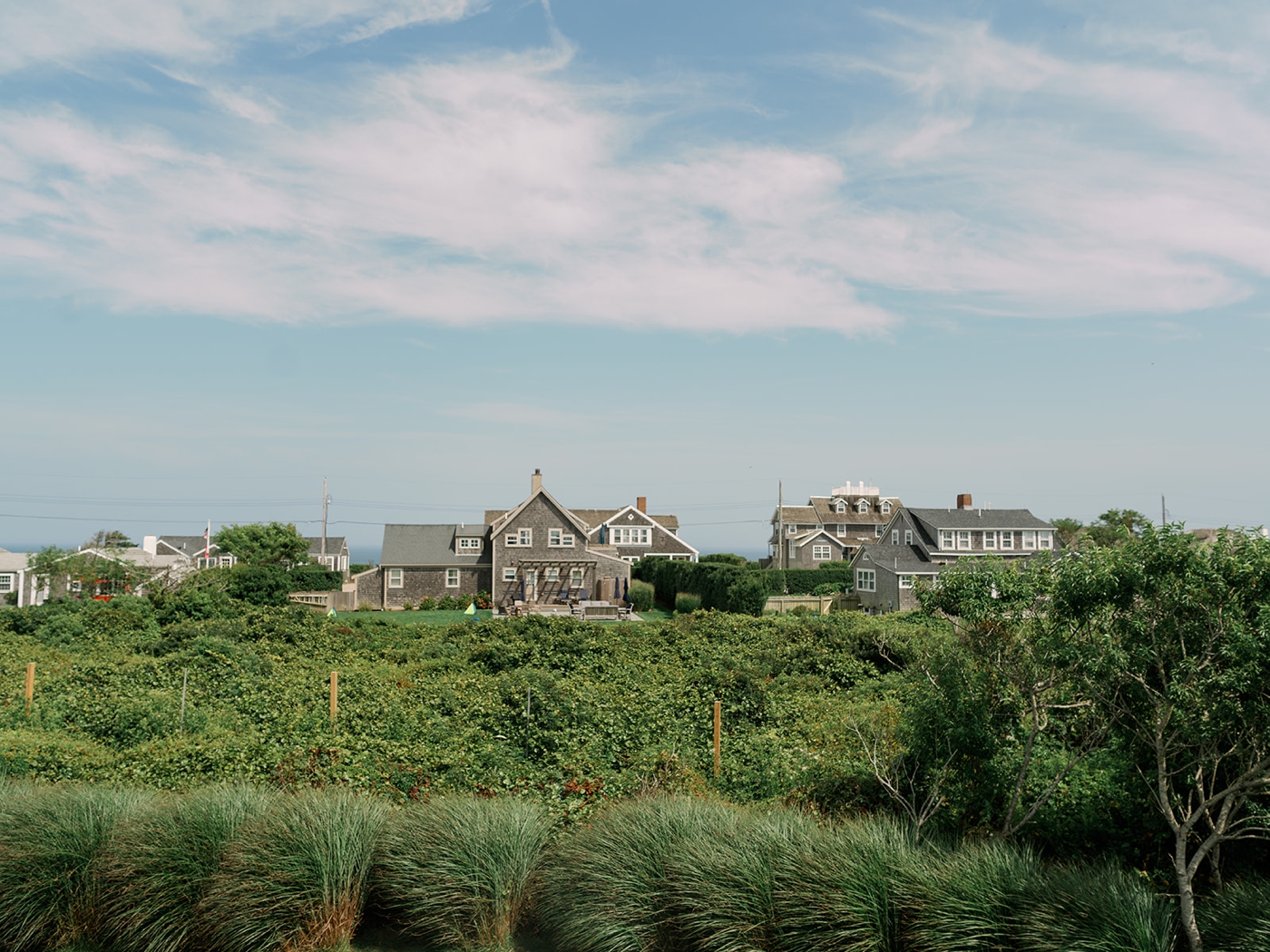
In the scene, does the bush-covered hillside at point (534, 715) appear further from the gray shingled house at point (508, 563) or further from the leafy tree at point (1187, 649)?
the gray shingled house at point (508, 563)

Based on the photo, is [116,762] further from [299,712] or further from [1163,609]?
[1163,609]

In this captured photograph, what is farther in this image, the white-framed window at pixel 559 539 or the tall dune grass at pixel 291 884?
the white-framed window at pixel 559 539

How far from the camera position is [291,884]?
7547mm

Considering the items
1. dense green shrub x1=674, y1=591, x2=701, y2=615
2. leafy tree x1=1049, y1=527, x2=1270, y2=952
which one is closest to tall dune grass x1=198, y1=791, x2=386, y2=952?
leafy tree x1=1049, y1=527, x2=1270, y2=952

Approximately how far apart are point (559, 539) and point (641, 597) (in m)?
5.58

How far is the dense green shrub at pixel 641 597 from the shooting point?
4409cm

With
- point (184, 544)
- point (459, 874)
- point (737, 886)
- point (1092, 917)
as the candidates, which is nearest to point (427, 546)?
point (459, 874)

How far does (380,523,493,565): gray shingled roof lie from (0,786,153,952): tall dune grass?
38661 mm

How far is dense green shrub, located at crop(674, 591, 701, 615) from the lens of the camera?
40.6m

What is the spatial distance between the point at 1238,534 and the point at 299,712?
13272 mm

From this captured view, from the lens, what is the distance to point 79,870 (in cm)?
803

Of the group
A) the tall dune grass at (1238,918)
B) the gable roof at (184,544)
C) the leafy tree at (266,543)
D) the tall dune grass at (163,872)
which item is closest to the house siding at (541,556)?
the leafy tree at (266,543)

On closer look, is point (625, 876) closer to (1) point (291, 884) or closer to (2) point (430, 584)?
(1) point (291, 884)

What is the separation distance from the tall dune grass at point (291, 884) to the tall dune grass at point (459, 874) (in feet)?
0.96
